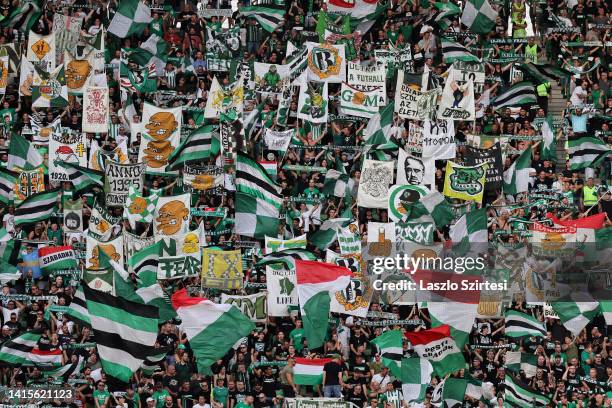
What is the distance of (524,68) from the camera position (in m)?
40.0

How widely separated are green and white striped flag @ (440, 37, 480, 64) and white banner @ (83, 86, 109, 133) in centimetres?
780

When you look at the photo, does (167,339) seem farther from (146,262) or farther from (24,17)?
(24,17)

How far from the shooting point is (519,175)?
1500 inches

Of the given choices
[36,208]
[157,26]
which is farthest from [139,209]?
[157,26]

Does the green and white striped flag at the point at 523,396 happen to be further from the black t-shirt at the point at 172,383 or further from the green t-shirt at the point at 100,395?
the green t-shirt at the point at 100,395

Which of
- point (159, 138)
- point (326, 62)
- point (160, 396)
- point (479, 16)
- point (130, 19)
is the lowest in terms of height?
point (160, 396)

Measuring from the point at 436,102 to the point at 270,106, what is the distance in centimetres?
375

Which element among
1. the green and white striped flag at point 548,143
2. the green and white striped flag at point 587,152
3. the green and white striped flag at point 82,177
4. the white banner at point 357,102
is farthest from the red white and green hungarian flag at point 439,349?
the green and white striped flag at point 82,177

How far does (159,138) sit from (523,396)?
1068 cm

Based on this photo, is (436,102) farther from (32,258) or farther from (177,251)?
(32,258)

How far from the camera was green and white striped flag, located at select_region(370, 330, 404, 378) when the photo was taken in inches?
1296

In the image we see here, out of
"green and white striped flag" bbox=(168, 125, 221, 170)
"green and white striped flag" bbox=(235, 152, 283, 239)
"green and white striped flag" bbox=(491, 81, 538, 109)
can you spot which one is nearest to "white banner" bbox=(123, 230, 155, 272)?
"green and white striped flag" bbox=(235, 152, 283, 239)

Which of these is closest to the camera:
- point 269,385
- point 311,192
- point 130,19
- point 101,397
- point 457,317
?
point 101,397

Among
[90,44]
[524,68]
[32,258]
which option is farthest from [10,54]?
[524,68]
